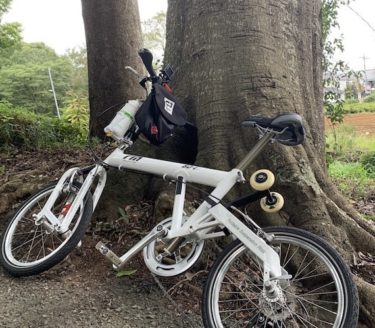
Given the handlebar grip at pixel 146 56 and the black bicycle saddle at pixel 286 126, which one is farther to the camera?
the handlebar grip at pixel 146 56

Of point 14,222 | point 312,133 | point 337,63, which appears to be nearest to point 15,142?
point 14,222

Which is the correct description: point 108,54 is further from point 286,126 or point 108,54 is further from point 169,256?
point 286,126

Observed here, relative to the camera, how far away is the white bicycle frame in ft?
9.09

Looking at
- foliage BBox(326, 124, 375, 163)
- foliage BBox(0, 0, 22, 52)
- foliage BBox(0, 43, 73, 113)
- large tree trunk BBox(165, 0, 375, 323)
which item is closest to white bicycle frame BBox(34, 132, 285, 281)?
large tree trunk BBox(165, 0, 375, 323)

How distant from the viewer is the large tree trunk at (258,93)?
3.59 metres

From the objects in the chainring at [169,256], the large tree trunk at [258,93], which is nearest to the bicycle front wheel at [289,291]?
the chainring at [169,256]

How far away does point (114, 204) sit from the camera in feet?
13.6

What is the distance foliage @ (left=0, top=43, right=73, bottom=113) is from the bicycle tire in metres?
37.3

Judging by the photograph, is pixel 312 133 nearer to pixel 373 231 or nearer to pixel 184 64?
pixel 373 231

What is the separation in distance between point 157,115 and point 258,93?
3.11 feet

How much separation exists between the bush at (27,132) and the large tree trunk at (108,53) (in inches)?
32.7

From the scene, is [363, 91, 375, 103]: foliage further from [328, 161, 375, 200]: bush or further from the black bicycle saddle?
the black bicycle saddle

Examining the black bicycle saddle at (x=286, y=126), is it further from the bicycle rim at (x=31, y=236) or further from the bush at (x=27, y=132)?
the bush at (x=27, y=132)

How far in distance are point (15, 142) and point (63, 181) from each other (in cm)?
368
